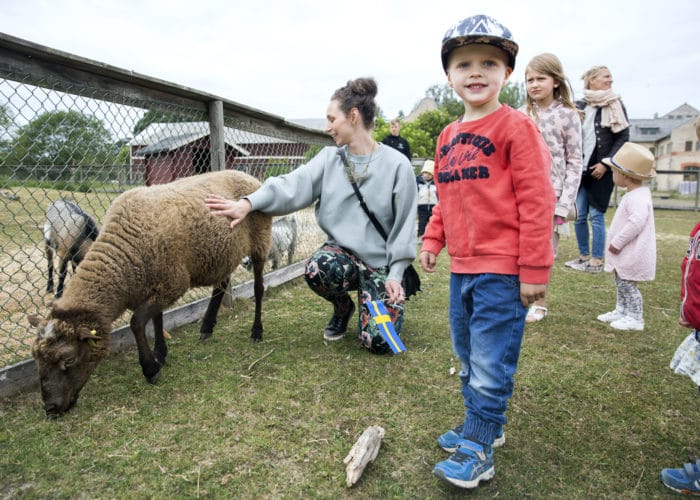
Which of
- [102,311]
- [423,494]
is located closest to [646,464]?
[423,494]

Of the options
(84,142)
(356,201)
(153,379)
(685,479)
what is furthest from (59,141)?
(685,479)

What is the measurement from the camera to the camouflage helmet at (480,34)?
6.60 feet

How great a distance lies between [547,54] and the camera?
13.1ft

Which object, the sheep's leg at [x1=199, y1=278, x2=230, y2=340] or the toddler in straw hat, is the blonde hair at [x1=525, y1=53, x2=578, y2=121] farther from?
the sheep's leg at [x1=199, y1=278, x2=230, y2=340]

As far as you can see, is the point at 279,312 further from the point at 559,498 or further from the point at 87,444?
the point at 559,498

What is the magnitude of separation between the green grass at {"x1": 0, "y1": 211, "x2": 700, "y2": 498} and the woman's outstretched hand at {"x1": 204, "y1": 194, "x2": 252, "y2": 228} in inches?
43.5

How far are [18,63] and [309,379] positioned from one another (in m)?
2.67

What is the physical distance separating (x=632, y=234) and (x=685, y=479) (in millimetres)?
2487

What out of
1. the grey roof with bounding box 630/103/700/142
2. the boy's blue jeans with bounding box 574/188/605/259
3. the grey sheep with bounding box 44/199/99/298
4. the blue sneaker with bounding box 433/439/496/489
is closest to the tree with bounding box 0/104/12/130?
the grey sheep with bounding box 44/199/99/298

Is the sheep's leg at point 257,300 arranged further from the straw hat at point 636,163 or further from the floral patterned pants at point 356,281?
the straw hat at point 636,163

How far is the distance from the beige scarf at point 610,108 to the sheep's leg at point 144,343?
16.7 ft

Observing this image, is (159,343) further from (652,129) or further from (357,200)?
(652,129)

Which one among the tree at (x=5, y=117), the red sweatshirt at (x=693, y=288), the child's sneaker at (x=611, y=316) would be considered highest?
the tree at (x=5, y=117)

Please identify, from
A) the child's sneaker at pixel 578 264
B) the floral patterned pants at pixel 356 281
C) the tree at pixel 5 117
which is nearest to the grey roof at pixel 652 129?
the child's sneaker at pixel 578 264
